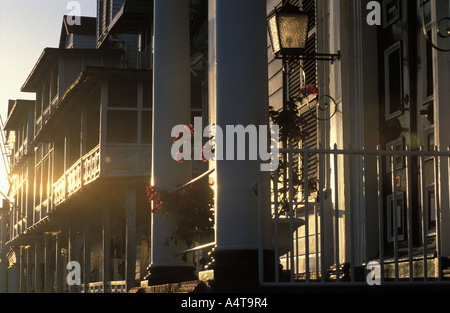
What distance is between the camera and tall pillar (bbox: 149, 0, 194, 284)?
27.6ft

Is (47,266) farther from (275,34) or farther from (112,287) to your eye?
(275,34)

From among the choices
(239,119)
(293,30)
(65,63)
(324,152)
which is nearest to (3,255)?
(65,63)

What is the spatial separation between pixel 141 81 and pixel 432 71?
58.1 feet

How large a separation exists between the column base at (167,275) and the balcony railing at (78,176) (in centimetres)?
1501

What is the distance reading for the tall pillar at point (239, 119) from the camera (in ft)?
18.5

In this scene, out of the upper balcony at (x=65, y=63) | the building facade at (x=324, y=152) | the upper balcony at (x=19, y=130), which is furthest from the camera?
the upper balcony at (x=19, y=130)

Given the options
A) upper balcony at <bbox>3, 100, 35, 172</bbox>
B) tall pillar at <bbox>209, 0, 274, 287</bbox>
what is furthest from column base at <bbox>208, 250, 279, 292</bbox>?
upper balcony at <bbox>3, 100, 35, 172</bbox>

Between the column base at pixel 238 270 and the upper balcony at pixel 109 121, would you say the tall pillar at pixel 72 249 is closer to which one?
the upper balcony at pixel 109 121

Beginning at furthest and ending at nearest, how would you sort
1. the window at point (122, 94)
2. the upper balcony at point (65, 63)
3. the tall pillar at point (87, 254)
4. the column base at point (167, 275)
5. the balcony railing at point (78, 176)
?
1. the upper balcony at point (65, 63)
2. the tall pillar at point (87, 254)
3. the window at point (122, 94)
4. the balcony railing at point (78, 176)
5. the column base at point (167, 275)

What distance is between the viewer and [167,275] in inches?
328

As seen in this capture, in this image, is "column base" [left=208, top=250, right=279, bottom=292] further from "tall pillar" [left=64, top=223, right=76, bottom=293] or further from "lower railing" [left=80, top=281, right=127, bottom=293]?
"tall pillar" [left=64, top=223, right=76, bottom=293]

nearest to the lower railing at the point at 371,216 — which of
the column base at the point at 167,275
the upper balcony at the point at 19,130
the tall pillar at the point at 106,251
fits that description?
the column base at the point at 167,275

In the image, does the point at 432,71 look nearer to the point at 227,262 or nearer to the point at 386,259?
the point at 386,259
